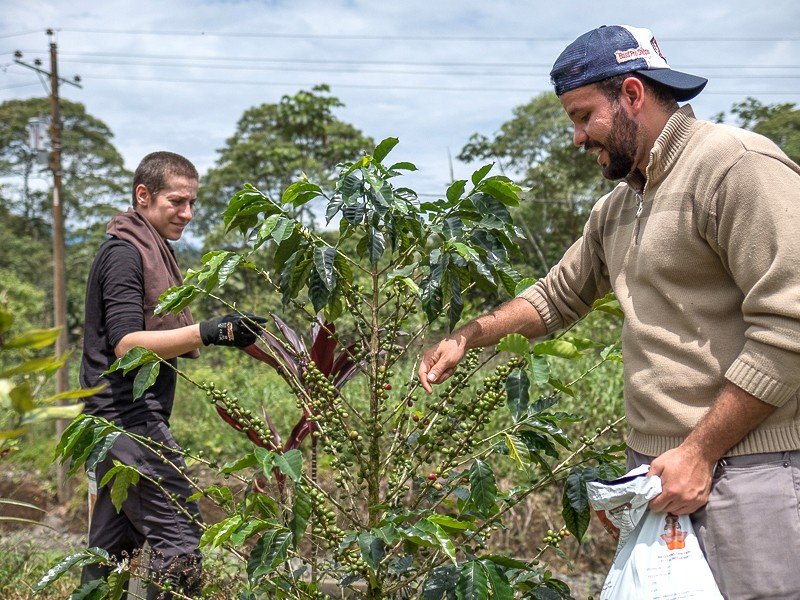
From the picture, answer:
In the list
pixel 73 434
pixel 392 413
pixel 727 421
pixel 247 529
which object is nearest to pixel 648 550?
pixel 727 421

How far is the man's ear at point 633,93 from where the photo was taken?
1698 mm

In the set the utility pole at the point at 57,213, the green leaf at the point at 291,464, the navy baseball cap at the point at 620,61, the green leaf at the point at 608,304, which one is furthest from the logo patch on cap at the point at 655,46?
the utility pole at the point at 57,213

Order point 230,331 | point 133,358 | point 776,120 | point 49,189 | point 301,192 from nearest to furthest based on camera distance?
point 301,192
point 133,358
point 230,331
point 776,120
point 49,189

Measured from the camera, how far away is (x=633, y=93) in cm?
171

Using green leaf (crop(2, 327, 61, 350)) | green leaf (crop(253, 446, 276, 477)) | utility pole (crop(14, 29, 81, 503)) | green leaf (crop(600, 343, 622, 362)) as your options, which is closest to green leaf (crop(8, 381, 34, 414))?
green leaf (crop(2, 327, 61, 350))

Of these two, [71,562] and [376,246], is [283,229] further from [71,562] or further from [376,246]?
[71,562]

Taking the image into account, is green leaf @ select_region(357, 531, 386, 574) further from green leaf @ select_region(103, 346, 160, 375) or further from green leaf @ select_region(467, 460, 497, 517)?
green leaf @ select_region(103, 346, 160, 375)

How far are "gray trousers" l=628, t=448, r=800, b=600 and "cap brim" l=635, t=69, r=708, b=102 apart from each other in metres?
0.75

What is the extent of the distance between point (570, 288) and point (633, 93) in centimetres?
57

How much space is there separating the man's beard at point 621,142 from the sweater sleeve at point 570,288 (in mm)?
336

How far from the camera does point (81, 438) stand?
2.13m

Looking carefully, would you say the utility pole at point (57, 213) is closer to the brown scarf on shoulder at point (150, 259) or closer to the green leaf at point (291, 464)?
the brown scarf on shoulder at point (150, 259)

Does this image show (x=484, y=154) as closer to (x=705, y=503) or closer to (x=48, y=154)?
(x=48, y=154)

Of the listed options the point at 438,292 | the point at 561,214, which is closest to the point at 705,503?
the point at 438,292
